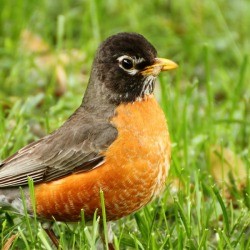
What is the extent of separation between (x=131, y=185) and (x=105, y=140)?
32 cm

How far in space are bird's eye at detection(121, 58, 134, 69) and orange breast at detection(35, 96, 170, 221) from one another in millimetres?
334

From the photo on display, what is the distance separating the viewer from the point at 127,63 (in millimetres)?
5156

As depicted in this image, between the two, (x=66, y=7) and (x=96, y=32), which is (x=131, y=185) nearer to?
(x=96, y=32)

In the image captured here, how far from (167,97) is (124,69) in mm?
1125

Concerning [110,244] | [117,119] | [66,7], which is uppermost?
[66,7]

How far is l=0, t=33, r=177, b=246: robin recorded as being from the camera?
15.8 ft

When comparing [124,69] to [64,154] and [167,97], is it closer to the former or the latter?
[64,154]

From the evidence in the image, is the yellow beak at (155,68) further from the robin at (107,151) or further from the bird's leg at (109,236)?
the bird's leg at (109,236)

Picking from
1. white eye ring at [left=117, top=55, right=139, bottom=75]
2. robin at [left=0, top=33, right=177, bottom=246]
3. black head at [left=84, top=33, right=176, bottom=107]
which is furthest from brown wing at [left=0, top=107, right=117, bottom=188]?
white eye ring at [left=117, top=55, right=139, bottom=75]

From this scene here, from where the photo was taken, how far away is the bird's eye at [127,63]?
5.15m

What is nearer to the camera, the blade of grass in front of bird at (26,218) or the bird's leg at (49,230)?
the blade of grass in front of bird at (26,218)

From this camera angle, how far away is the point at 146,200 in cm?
490

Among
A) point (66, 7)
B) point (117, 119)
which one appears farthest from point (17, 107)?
point (66, 7)

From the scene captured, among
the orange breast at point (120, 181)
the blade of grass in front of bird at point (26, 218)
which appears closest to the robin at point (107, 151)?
the orange breast at point (120, 181)
